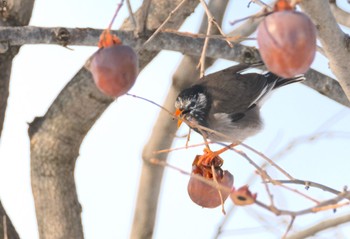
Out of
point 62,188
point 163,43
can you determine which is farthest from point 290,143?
point 62,188

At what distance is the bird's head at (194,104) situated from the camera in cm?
298

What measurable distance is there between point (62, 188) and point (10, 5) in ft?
3.07

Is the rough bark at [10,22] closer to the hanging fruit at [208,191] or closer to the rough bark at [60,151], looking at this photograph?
the rough bark at [60,151]

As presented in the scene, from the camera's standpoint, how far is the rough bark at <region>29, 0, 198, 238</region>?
3.23 meters

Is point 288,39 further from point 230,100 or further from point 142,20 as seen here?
point 230,100

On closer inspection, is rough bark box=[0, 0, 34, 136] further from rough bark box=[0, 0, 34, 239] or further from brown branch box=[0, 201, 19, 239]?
brown branch box=[0, 201, 19, 239]

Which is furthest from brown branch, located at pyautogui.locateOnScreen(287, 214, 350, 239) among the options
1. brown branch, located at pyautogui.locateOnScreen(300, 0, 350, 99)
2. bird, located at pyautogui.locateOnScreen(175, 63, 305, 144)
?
bird, located at pyautogui.locateOnScreen(175, 63, 305, 144)

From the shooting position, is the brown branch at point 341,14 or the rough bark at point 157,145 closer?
the brown branch at point 341,14

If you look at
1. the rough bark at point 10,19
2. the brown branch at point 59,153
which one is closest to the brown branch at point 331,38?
the brown branch at point 59,153

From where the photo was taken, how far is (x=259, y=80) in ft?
9.66

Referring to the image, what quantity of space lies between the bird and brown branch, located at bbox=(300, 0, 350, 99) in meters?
0.97

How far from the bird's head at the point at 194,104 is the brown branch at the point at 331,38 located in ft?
3.60

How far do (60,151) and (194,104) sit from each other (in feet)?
2.46

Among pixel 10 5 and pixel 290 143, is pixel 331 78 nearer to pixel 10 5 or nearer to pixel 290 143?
pixel 290 143
